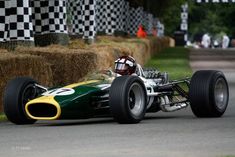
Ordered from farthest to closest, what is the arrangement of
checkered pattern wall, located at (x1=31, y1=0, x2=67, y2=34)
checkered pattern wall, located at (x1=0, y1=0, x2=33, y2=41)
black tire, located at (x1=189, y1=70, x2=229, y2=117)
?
checkered pattern wall, located at (x1=31, y1=0, x2=67, y2=34), checkered pattern wall, located at (x1=0, y1=0, x2=33, y2=41), black tire, located at (x1=189, y1=70, x2=229, y2=117)

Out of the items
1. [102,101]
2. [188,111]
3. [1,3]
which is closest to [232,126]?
[102,101]

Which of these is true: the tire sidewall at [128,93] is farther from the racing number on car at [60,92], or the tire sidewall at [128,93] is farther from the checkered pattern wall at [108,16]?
the checkered pattern wall at [108,16]

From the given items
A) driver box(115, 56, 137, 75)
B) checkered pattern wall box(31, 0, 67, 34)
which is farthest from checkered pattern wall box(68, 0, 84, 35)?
driver box(115, 56, 137, 75)

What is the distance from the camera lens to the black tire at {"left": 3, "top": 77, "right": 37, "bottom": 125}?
13.7m

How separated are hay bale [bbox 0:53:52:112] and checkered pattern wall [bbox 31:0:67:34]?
6.93 meters

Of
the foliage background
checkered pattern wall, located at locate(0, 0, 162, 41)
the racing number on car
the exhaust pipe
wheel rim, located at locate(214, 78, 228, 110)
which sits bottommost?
the foliage background

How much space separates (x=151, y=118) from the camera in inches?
607

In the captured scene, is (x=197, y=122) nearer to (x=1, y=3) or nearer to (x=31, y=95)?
(x=31, y=95)

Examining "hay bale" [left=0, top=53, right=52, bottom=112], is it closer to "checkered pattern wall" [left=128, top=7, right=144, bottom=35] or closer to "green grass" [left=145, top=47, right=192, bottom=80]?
"green grass" [left=145, top=47, right=192, bottom=80]

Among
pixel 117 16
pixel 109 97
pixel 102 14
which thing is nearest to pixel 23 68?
pixel 109 97

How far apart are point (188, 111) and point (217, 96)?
180 centimetres

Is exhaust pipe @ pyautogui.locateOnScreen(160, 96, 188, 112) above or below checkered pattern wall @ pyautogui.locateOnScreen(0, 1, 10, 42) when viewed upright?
below

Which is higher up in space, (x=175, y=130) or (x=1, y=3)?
(x=1, y=3)

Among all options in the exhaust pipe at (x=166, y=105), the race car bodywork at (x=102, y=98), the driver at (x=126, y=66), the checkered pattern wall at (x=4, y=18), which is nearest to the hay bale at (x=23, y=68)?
the race car bodywork at (x=102, y=98)
